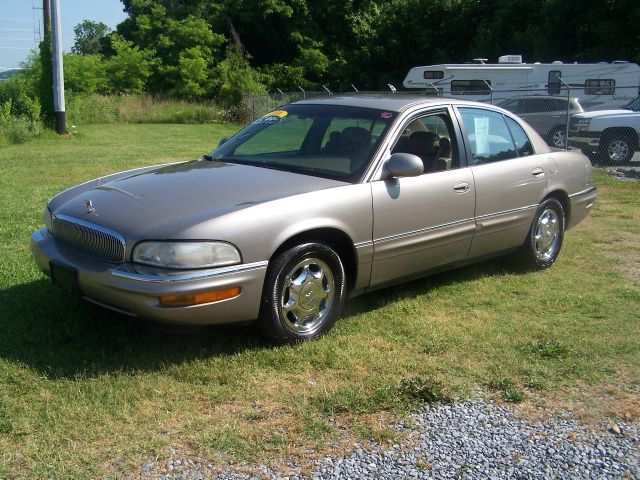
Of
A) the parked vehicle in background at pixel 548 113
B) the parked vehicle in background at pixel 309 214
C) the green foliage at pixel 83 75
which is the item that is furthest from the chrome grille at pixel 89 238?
the green foliage at pixel 83 75

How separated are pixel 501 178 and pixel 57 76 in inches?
816

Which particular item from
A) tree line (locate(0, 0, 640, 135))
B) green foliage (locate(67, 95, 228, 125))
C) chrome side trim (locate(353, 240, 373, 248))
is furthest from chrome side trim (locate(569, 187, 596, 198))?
green foliage (locate(67, 95, 228, 125))

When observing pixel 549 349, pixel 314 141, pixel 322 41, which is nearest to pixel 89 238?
pixel 314 141

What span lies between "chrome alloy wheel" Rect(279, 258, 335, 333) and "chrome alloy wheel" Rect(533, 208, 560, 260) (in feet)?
8.54

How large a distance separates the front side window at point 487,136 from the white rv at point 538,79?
15.1m

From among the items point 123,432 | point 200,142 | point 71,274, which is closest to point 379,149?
point 71,274

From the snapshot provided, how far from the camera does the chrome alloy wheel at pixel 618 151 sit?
1530 cm

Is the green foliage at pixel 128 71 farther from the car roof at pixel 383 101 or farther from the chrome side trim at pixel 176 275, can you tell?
the chrome side trim at pixel 176 275

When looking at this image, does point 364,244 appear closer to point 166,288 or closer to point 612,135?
point 166,288

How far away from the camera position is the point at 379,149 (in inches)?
203

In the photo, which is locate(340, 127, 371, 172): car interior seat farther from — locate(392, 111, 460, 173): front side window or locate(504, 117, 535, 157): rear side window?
locate(504, 117, 535, 157): rear side window

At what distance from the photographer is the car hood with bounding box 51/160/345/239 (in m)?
4.21

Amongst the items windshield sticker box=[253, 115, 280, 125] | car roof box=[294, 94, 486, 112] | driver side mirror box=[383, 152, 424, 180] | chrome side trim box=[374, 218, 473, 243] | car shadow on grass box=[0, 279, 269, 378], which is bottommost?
car shadow on grass box=[0, 279, 269, 378]

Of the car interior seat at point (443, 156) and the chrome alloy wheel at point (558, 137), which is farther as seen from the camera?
the chrome alloy wheel at point (558, 137)
